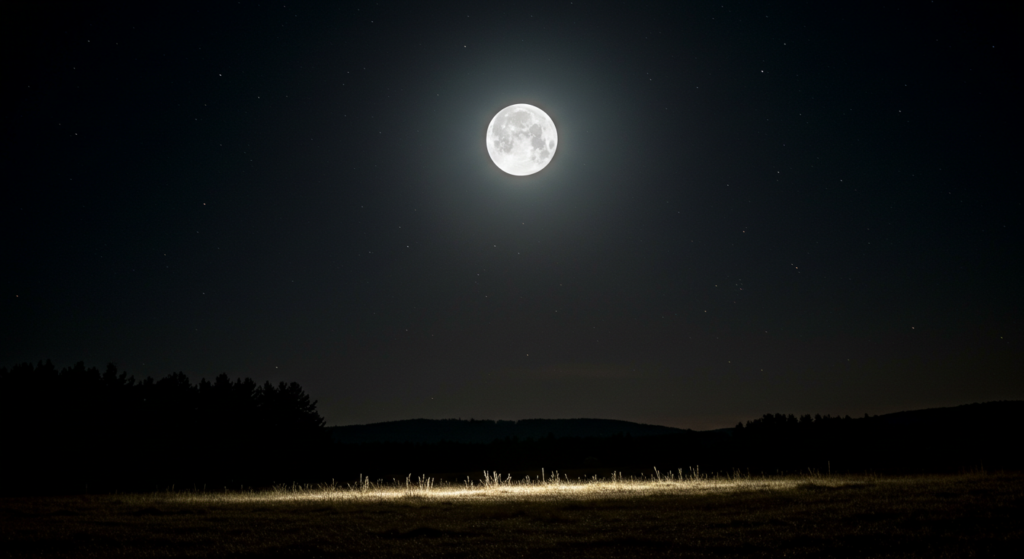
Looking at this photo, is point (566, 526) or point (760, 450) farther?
point (760, 450)

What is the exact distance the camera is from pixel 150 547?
38.2 feet

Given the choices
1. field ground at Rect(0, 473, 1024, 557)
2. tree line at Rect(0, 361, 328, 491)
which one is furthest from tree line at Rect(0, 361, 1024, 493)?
field ground at Rect(0, 473, 1024, 557)

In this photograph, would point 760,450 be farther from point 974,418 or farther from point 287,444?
point 287,444

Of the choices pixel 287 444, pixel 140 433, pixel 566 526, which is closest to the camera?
pixel 566 526

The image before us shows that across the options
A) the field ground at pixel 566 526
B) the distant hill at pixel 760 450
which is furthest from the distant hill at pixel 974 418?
the field ground at pixel 566 526

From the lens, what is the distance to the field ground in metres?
10.6

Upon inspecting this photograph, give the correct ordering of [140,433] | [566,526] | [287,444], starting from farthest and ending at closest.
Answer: [287,444]
[140,433]
[566,526]

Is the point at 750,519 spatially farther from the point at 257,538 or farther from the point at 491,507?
the point at 257,538

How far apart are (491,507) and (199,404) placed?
59284 mm

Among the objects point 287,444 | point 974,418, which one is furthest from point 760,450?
point 287,444

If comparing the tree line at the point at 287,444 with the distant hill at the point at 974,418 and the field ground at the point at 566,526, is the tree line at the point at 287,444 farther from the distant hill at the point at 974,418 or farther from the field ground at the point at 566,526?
the field ground at the point at 566,526

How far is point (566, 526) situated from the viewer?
529 inches

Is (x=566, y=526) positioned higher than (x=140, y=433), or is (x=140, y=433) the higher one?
(x=140, y=433)

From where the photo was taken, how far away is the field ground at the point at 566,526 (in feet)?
34.7
